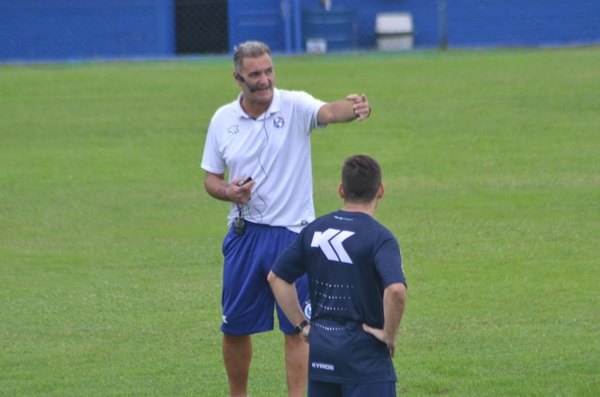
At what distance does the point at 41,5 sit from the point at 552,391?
22.8 m

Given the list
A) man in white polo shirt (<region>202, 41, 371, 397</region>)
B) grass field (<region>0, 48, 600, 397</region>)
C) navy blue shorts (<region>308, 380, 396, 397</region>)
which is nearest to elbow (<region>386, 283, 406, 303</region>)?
navy blue shorts (<region>308, 380, 396, 397</region>)

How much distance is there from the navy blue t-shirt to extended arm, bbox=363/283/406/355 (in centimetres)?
5

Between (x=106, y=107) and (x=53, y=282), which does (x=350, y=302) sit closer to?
(x=53, y=282)

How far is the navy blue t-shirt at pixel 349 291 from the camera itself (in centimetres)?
559

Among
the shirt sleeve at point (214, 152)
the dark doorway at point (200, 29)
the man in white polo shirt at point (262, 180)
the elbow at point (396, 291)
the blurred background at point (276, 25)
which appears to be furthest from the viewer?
the dark doorway at point (200, 29)

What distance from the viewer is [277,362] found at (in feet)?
28.3

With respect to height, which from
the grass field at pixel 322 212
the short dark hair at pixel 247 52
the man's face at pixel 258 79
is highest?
the short dark hair at pixel 247 52

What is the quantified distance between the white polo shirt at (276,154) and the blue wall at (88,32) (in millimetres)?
21357

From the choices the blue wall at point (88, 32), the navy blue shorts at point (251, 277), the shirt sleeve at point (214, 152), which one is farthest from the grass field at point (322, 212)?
the blue wall at point (88, 32)

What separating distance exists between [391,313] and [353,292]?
221 millimetres

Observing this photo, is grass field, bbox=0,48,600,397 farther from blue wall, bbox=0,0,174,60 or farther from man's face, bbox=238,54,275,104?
blue wall, bbox=0,0,174,60

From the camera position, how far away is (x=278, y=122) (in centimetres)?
720

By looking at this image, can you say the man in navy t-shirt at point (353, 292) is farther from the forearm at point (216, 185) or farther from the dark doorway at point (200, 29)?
the dark doorway at point (200, 29)

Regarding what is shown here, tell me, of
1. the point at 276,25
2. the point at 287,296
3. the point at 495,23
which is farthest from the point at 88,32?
the point at 287,296
